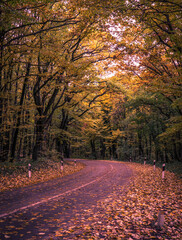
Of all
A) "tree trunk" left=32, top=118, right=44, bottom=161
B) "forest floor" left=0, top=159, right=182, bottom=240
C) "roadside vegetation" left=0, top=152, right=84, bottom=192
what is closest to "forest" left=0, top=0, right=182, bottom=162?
"tree trunk" left=32, top=118, right=44, bottom=161

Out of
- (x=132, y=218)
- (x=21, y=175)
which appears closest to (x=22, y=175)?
(x=21, y=175)

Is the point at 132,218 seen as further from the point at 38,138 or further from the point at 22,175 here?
the point at 38,138

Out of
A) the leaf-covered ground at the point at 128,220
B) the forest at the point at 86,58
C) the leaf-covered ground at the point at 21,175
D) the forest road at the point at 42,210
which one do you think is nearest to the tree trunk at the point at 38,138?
the forest at the point at 86,58

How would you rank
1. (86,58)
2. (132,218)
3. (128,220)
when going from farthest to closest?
(86,58) → (132,218) → (128,220)

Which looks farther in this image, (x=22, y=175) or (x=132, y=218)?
(x=22, y=175)

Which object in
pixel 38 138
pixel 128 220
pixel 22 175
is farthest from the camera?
pixel 38 138

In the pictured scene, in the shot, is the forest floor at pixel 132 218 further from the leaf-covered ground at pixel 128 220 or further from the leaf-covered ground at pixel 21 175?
the leaf-covered ground at pixel 21 175

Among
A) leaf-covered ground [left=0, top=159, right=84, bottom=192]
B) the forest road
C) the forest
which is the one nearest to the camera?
the forest road

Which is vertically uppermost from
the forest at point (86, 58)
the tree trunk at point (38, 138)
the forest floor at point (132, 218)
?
the forest at point (86, 58)

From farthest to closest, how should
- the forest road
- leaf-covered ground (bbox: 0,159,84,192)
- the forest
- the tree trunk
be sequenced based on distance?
1. the tree trunk
2. leaf-covered ground (bbox: 0,159,84,192)
3. the forest
4. the forest road

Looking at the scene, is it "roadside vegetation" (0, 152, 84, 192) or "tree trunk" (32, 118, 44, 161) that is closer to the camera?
"roadside vegetation" (0, 152, 84, 192)

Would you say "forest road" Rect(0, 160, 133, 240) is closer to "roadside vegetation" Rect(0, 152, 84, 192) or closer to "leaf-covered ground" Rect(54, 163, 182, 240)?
"leaf-covered ground" Rect(54, 163, 182, 240)

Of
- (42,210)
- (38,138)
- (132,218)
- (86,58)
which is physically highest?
(86,58)

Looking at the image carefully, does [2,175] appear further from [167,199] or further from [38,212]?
[167,199]
